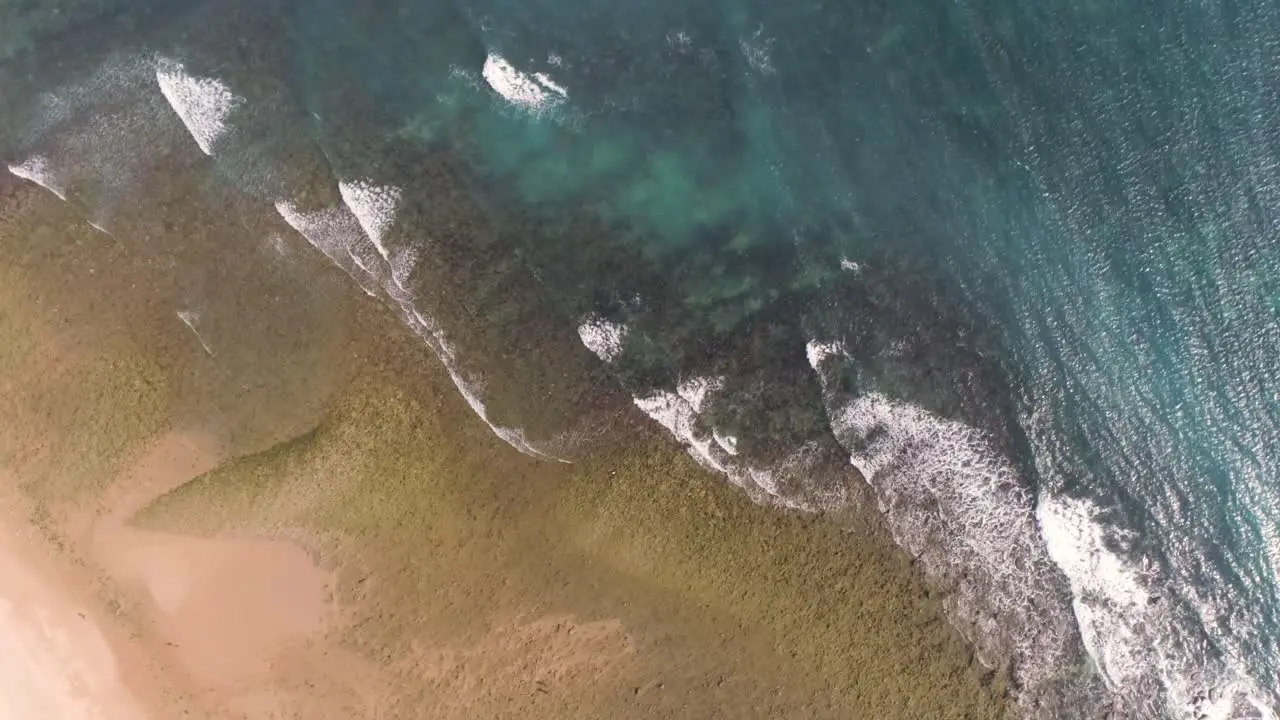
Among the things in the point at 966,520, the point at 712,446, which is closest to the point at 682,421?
the point at 712,446

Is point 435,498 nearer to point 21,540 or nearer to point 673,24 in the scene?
point 21,540

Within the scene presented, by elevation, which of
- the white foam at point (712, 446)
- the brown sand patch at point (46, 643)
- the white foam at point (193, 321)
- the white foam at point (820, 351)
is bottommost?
the brown sand patch at point (46, 643)

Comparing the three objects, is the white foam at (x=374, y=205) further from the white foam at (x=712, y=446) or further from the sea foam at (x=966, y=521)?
the sea foam at (x=966, y=521)

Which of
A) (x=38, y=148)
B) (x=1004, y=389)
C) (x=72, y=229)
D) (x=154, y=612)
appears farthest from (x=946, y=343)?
(x=38, y=148)

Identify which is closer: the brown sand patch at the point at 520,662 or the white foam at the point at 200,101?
the brown sand patch at the point at 520,662

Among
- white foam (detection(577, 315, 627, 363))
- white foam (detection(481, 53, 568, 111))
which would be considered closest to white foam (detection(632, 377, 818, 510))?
white foam (detection(577, 315, 627, 363))

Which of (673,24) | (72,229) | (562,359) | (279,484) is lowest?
(279,484)

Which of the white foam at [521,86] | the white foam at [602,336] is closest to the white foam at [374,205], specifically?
the white foam at [521,86]
